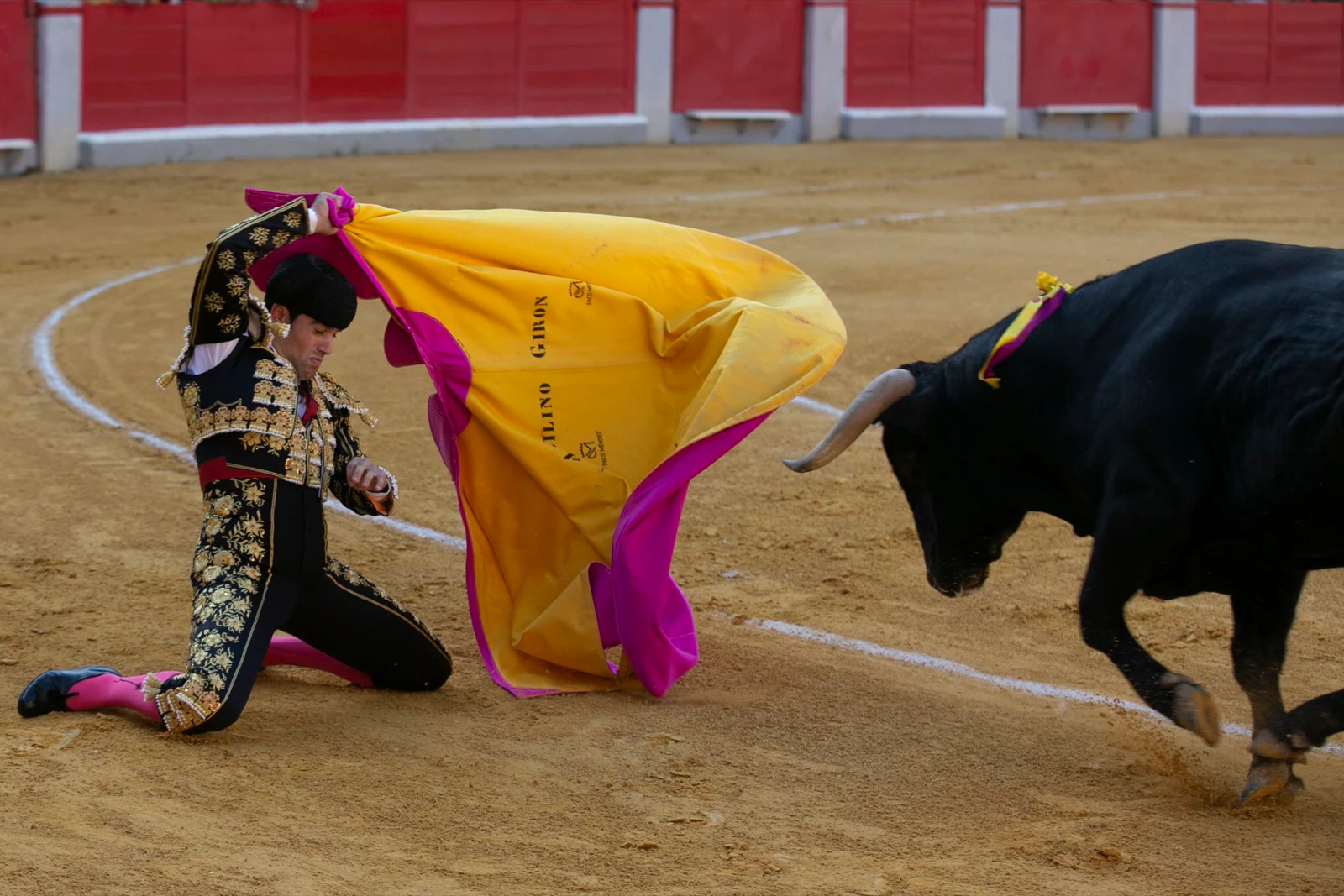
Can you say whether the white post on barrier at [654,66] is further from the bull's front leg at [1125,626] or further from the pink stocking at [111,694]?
the bull's front leg at [1125,626]

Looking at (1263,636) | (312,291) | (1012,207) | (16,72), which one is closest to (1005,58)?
(1012,207)

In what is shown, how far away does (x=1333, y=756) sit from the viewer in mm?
3314

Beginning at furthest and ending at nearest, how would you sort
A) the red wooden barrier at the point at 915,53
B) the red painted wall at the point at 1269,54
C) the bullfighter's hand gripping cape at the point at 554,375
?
the red painted wall at the point at 1269,54 < the red wooden barrier at the point at 915,53 < the bullfighter's hand gripping cape at the point at 554,375

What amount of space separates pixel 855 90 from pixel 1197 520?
43.4 ft

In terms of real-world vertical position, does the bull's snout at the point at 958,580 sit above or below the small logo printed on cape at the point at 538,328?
below

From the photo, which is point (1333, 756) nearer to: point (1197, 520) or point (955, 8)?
point (1197, 520)

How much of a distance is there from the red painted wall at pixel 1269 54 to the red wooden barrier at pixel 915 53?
2694mm

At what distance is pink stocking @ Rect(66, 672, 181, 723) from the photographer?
3246 mm

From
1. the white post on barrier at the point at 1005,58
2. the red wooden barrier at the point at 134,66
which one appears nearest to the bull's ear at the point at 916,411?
the red wooden barrier at the point at 134,66

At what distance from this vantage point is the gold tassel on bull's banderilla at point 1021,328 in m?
3.37

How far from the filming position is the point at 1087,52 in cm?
1670

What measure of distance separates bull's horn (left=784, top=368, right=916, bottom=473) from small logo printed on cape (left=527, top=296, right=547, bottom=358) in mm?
601

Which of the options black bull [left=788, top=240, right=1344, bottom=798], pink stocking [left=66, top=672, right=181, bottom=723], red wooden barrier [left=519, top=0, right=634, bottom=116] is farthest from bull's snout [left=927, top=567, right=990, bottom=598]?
red wooden barrier [left=519, top=0, right=634, bottom=116]

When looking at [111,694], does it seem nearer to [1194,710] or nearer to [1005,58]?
[1194,710]
